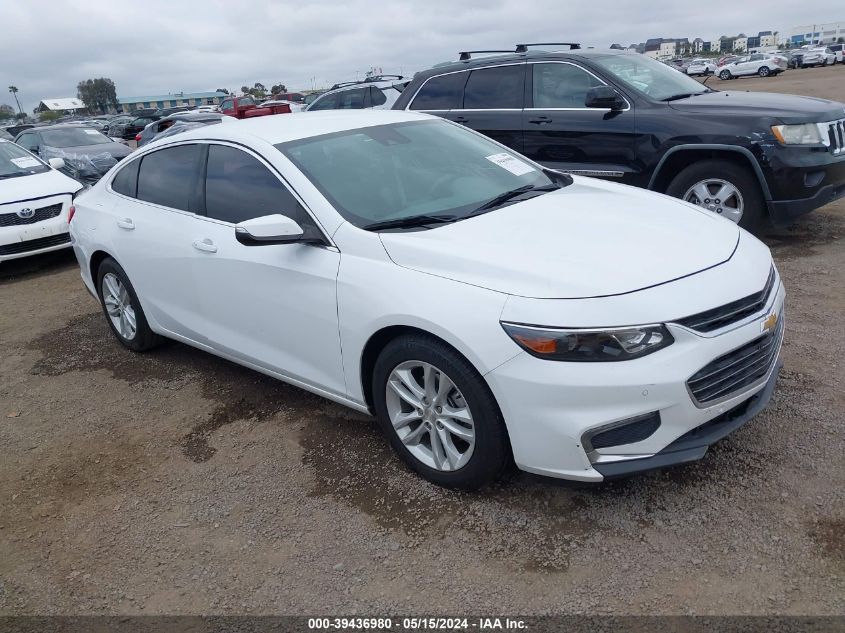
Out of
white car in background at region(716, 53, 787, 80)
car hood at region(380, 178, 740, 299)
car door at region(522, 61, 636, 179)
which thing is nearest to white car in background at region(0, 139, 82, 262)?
car door at region(522, 61, 636, 179)

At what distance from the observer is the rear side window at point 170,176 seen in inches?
161

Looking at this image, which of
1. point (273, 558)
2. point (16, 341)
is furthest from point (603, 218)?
point (16, 341)

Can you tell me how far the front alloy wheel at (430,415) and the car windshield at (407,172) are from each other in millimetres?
771

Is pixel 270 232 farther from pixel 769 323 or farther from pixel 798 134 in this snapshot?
pixel 798 134

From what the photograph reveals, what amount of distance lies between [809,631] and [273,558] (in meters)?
1.94

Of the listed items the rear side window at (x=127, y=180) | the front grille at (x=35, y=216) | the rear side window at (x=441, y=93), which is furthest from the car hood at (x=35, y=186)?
Answer: the rear side window at (x=441, y=93)

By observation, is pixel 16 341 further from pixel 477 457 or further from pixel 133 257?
pixel 477 457

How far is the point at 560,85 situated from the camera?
665 cm

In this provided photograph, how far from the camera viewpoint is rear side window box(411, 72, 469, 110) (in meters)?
7.40

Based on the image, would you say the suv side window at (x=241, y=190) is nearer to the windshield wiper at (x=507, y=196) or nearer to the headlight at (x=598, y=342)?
the windshield wiper at (x=507, y=196)

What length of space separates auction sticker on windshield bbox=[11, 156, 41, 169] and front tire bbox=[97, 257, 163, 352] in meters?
4.83

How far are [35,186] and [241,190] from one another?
5.82 m

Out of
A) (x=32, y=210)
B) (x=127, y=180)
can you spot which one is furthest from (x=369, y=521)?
(x=32, y=210)

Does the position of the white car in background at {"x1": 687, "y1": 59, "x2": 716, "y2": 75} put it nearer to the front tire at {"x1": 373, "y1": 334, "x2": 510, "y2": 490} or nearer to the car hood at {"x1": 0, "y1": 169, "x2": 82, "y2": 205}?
the car hood at {"x1": 0, "y1": 169, "x2": 82, "y2": 205}
